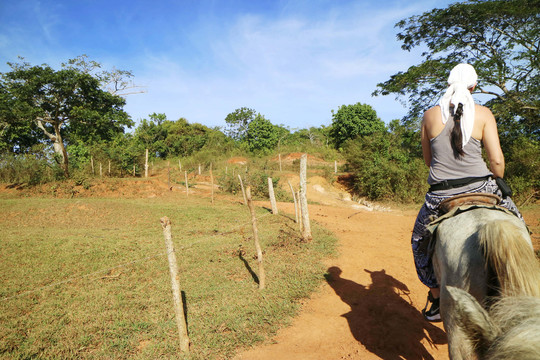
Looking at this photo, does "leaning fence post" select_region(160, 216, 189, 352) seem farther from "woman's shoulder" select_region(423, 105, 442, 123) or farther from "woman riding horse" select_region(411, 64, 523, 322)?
"woman's shoulder" select_region(423, 105, 442, 123)

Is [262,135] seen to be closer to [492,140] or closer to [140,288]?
[140,288]

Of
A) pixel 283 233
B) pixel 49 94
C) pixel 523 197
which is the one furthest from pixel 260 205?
pixel 49 94

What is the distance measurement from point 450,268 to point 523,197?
45.8ft

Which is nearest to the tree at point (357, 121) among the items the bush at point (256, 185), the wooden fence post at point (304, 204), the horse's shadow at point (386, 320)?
the bush at point (256, 185)

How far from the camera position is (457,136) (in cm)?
209

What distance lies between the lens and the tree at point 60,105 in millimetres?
16938

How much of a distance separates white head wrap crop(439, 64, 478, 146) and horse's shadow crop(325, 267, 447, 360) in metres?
2.78

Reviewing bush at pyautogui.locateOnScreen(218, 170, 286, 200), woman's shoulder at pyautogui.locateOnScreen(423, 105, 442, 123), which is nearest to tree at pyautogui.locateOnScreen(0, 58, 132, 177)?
bush at pyautogui.locateOnScreen(218, 170, 286, 200)

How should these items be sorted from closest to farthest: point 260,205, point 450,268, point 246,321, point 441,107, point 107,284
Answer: point 450,268 → point 441,107 → point 246,321 → point 107,284 → point 260,205

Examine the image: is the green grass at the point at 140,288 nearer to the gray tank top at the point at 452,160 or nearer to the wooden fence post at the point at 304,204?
the wooden fence post at the point at 304,204

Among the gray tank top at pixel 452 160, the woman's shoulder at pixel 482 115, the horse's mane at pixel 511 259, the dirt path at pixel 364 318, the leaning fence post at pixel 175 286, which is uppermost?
the woman's shoulder at pixel 482 115

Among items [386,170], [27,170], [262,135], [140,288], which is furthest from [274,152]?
[140,288]

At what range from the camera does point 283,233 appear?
8.49m

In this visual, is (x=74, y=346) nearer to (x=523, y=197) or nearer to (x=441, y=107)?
(x=441, y=107)
